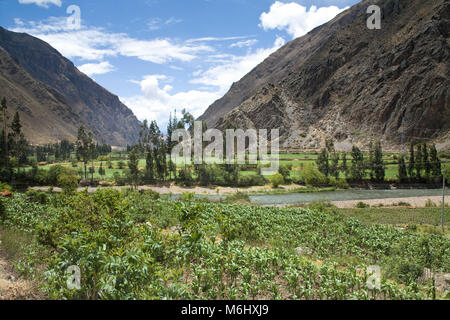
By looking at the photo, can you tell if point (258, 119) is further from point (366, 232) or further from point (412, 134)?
point (366, 232)

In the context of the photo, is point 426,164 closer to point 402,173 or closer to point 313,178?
point 402,173

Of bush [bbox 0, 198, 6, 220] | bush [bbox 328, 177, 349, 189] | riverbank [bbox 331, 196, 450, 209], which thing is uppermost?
bush [bbox 0, 198, 6, 220]

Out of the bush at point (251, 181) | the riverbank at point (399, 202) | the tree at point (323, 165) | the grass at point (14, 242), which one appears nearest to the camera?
the grass at point (14, 242)

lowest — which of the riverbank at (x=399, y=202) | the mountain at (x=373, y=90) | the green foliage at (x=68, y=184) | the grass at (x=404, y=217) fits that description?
the riverbank at (x=399, y=202)

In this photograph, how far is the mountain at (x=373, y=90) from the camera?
9369cm

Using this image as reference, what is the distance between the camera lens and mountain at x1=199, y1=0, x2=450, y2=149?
93.7 meters

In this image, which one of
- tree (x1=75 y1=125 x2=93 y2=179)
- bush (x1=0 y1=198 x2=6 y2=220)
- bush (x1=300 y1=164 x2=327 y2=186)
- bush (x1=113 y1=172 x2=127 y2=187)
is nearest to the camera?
bush (x1=0 y1=198 x2=6 y2=220)

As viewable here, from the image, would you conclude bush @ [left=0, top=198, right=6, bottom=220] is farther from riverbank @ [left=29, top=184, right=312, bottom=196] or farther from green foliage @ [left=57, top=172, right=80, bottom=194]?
riverbank @ [left=29, top=184, right=312, bottom=196]

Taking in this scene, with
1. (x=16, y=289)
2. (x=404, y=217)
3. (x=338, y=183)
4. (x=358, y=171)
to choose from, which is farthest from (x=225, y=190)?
(x=16, y=289)

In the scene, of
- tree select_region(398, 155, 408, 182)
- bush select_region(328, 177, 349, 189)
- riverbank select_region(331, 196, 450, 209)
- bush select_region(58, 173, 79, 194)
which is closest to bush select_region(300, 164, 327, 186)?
bush select_region(328, 177, 349, 189)

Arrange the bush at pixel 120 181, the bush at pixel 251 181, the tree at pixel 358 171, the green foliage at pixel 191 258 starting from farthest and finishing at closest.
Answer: the bush at pixel 120 181
the bush at pixel 251 181
the tree at pixel 358 171
the green foliage at pixel 191 258

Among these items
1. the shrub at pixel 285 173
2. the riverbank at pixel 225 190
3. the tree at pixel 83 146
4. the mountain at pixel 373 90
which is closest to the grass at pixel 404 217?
the riverbank at pixel 225 190

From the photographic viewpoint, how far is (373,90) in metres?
110

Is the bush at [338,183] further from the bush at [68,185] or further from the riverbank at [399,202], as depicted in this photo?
the bush at [68,185]
